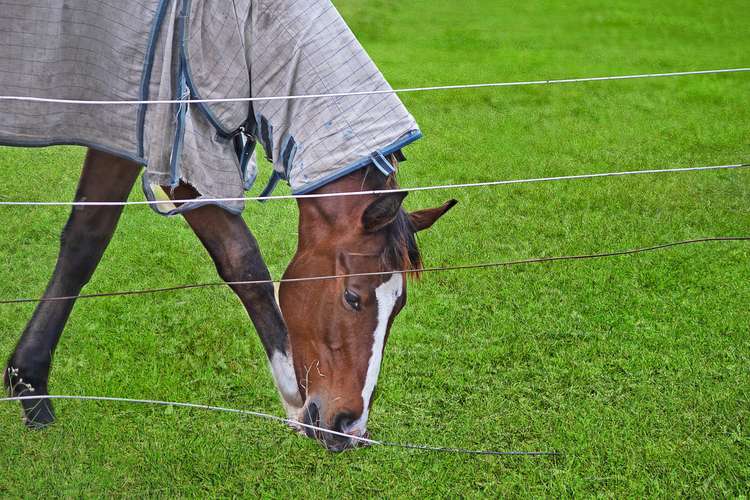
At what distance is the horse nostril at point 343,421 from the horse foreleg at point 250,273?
17 cm

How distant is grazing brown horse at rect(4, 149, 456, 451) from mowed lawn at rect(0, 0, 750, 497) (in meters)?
0.09

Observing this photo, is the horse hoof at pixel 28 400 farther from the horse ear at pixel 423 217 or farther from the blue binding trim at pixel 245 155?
the horse ear at pixel 423 217

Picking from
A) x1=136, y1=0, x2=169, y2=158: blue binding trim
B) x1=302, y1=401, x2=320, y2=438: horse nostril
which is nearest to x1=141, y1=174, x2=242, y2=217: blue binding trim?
x1=136, y1=0, x2=169, y2=158: blue binding trim

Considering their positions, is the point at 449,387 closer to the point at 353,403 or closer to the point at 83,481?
the point at 353,403

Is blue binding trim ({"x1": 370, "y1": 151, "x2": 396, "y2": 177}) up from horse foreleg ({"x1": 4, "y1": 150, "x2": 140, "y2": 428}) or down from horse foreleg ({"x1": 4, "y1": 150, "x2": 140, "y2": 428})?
up

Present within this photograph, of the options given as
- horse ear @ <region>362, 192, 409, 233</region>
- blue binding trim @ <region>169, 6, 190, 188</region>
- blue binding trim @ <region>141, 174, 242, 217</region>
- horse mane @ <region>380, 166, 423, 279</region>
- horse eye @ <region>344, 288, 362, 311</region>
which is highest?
blue binding trim @ <region>169, 6, 190, 188</region>

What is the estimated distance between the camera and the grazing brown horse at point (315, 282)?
209 centimetres

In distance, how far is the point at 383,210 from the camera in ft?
6.56

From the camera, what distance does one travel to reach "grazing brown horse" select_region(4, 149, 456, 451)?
82.3 inches

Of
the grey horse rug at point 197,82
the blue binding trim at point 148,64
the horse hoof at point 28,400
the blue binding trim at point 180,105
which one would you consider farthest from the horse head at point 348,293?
the horse hoof at point 28,400

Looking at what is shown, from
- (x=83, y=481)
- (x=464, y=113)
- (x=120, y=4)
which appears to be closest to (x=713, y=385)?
(x=464, y=113)

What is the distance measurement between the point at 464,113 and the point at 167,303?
1.53 meters

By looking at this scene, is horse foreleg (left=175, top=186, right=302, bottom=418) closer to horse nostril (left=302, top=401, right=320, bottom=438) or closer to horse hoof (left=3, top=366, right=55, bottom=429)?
horse nostril (left=302, top=401, right=320, bottom=438)

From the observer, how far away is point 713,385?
2.98 m
